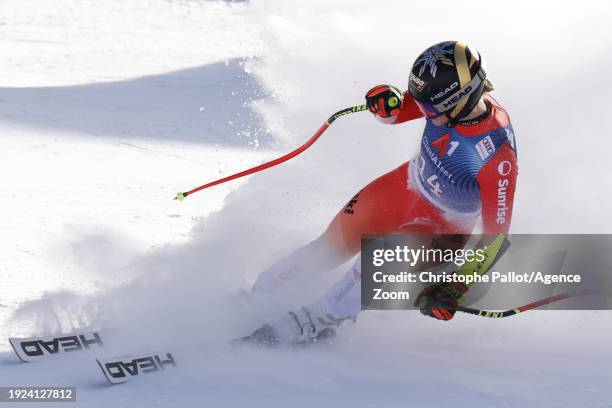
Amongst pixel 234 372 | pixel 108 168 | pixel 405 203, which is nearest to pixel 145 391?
pixel 234 372

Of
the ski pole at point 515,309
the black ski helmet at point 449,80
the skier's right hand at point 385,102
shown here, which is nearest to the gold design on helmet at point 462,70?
the black ski helmet at point 449,80

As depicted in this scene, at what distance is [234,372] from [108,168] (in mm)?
5094

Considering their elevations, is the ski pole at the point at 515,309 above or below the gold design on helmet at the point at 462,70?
below

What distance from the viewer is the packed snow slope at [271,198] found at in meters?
5.23

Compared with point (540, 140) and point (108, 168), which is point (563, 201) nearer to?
point (540, 140)

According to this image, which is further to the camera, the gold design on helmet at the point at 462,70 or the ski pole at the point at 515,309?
the ski pole at the point at 515,309

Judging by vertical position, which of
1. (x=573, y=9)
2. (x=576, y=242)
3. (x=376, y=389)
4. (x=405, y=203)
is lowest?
(x=376, y=389)

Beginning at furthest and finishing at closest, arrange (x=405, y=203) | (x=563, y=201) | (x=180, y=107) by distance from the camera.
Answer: (x=180, y=107) → (x=563, y=201) → (x=405, y=203)

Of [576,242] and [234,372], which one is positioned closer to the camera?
[234,372]

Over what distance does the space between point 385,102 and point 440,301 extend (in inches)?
53.9

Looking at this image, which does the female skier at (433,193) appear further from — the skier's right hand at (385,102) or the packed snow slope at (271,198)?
the packed snow slope at (271,198)


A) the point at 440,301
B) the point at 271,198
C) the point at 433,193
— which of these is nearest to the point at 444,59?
the point at 433,193

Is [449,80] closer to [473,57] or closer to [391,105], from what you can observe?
[473,57]

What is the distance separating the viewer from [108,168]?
985cm
